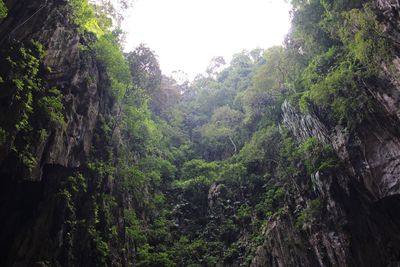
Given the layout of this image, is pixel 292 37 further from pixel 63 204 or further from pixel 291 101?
pixel 63 204

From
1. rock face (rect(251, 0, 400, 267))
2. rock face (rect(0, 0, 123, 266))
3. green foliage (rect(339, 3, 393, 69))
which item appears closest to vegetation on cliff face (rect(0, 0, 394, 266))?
green foliage (rect(339, 3, 393, 69))

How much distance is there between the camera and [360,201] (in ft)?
59.9

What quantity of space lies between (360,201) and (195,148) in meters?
20.5

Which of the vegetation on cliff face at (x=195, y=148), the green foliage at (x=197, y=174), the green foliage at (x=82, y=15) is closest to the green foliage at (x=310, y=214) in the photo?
the vegetation on cliff face at (x=195, y=148)

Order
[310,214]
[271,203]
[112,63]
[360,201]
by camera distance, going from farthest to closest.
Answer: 1. [271,203]
2. [112,63]
3. [310,214]
4. [360,201]

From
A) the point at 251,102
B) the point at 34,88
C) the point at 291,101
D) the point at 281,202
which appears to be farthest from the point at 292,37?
the point at 34,88

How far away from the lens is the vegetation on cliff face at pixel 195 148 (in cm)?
1473

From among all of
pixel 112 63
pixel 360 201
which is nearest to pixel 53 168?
pixel 112 63

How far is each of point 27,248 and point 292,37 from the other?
2596 cm

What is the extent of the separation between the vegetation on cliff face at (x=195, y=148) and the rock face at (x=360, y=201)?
0.55 meters

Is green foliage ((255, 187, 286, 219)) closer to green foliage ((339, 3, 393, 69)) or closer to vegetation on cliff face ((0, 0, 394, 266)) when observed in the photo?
vegetation on cliff face ((0, 0, 394, 266))

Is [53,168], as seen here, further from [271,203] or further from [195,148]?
[195,148]

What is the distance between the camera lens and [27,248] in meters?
13.3

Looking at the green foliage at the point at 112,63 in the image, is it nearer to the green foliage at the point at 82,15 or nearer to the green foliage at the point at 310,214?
the green foliage at the point at 82,15
